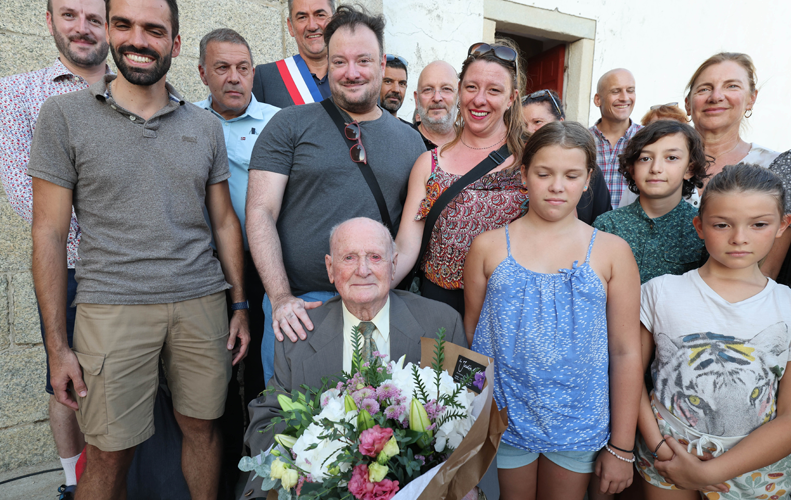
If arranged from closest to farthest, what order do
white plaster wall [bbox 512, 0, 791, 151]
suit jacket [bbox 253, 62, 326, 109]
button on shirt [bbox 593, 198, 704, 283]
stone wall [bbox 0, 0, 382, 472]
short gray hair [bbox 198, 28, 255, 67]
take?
button on shirt [bbox 593, 198, 704, 283] → stone wall [bbox 0, 0, 382, 472] → short gray hair [bbox 198, 28, 255, 67] → suit jacket [bbox 253, 62, 326, 109] → white plaster wall [bbox 512, 0, 791, 151]

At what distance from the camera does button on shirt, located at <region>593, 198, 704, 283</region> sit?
2021 mm

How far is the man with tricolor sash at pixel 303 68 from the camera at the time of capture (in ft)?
10.8

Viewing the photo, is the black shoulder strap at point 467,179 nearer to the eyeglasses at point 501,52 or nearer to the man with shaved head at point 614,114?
the eyeglasses at point 501,52

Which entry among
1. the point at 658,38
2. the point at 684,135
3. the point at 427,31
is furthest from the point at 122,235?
the point at 658,38

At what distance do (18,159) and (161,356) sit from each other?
4.26 feet

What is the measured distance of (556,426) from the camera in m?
1.71

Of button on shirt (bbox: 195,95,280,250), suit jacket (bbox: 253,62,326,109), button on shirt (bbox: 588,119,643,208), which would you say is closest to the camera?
button on shirt (bbox: 195,95,280,250)

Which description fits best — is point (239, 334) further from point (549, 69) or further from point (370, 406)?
point (549, 69)

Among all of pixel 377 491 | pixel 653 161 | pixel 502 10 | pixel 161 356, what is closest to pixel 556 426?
pixel 377 491

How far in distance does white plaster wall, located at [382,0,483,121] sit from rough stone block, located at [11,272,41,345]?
375 centimetres

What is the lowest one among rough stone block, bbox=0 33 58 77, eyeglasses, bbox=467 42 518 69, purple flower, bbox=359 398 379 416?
purple flower, bbox=359 398 379 416

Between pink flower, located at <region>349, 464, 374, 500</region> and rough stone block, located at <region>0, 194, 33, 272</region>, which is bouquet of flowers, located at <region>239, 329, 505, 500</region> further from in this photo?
rough stone block, located at <region>0, 194, 33, 272</region>

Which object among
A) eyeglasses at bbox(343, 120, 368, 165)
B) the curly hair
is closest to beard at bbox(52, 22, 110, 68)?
eyeglasses at bbox(343, 120, 368, 165)

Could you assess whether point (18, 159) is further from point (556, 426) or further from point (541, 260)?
point (556, 426)
